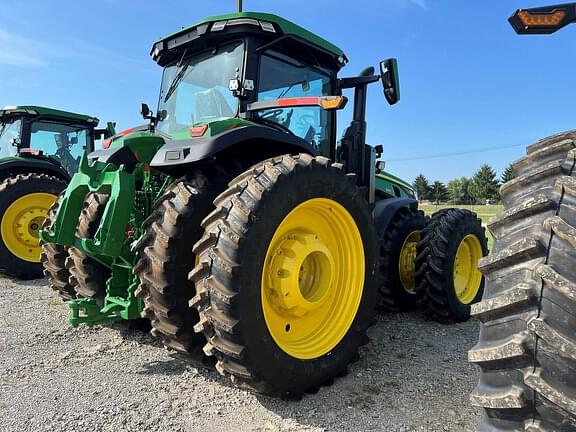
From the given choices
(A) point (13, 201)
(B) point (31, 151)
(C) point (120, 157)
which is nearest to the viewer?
(C) point (120, 157)

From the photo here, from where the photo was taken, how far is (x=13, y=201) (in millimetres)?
7031

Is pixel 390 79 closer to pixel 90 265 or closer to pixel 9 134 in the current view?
pixel 90 265

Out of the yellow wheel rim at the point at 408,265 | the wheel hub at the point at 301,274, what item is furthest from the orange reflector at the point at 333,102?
the yellow wheel rim at the point at 408,265

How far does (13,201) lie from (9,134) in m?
2.06

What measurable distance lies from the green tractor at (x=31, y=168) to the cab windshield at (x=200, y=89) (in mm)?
3983

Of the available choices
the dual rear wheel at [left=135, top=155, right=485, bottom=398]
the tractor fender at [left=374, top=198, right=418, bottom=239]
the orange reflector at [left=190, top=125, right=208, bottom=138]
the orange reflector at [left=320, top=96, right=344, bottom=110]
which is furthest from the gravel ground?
the orange reflector at [left=320, top=96, right=344, bottom=110]

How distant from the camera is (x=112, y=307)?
3.27m

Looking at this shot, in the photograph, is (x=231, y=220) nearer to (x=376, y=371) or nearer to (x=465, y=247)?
(x=376, y=371)

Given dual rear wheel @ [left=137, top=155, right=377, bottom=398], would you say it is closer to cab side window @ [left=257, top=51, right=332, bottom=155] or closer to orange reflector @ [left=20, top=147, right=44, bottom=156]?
cab side window @ [left=257, top=51, right=332, bottom=155]

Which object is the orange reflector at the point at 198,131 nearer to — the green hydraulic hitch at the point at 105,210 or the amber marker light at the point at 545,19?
the green hydraulic hitch at the point at 105,210

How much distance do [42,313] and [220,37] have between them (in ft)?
11.4

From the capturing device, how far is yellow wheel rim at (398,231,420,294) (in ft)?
16.2

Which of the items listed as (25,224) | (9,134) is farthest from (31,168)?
(25,224)

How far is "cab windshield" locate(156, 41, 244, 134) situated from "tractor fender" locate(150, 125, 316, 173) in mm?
443
